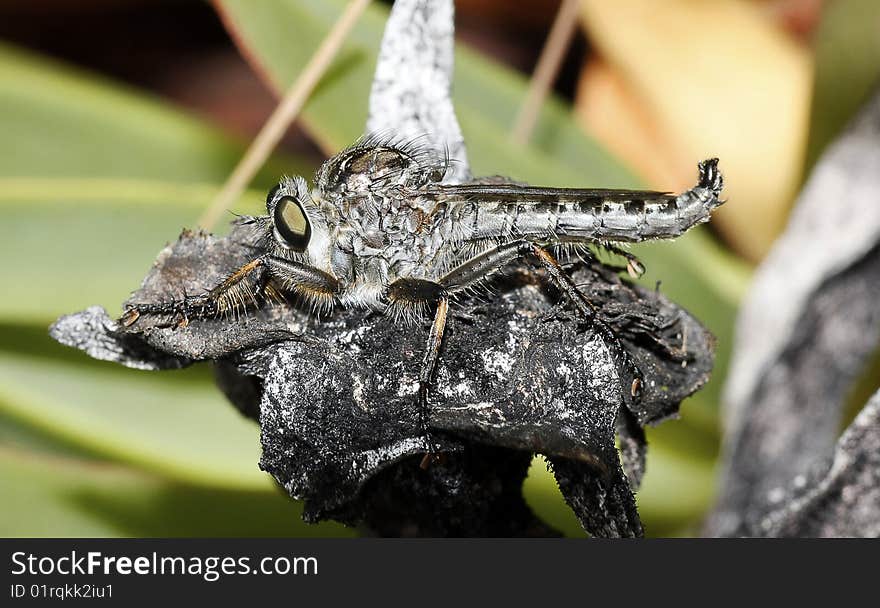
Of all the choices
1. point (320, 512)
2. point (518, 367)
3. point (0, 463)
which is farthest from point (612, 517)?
point (0, 463)

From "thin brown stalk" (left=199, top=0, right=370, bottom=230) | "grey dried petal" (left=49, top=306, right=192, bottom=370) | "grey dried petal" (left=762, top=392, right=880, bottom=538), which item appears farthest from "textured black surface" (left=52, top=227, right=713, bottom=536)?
"thin brown stalk" (left=199, top=0, right=370, bottom=230)

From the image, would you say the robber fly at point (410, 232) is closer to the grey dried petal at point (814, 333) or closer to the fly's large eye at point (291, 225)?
the fly's large eye at point (291, 225)

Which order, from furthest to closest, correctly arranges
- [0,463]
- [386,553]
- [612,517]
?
[0,463]
[386,553]
[612,517]

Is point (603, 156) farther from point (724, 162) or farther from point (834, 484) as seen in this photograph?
point (834, 484)

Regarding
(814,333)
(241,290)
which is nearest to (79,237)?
(241,290)

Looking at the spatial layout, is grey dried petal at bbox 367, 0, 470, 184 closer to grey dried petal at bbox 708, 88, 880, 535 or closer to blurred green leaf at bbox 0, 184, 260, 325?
blurred green leaf at bbox 0, 184, 260, 325

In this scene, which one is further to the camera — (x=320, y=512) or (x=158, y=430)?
(x=158, y=430)
